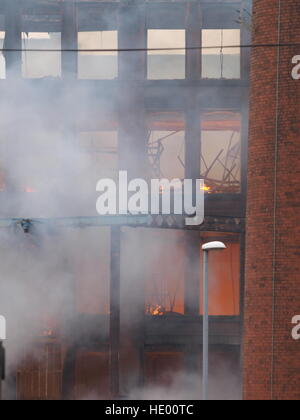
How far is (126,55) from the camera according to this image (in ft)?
73.4

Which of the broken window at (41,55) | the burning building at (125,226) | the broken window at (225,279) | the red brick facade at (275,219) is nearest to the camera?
the red brick facade at (275,219)

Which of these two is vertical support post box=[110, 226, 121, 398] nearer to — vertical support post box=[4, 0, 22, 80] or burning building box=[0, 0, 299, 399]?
burning building box=[0, 0, 299, 399]

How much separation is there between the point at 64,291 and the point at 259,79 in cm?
874

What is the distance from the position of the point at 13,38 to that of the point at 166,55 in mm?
3647

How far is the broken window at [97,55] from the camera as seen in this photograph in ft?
73.6

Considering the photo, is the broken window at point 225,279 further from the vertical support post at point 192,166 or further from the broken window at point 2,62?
the broken window at point 2,62

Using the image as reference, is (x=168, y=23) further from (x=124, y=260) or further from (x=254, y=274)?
(x=254, y=274)

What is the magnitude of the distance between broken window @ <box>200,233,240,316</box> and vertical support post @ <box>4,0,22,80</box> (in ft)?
19.3

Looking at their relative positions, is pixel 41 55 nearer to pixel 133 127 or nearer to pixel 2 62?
pixel 2 62

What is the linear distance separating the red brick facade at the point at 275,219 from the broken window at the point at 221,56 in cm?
704

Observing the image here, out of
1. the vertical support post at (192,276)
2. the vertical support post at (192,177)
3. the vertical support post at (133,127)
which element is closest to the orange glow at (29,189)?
the vertical support post at (133,127)

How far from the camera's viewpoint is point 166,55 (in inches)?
882

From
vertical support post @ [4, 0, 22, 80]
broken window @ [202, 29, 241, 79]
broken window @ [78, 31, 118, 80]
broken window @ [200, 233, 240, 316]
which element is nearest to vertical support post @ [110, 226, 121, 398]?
broken window @ [200, 233, 240, 316]
